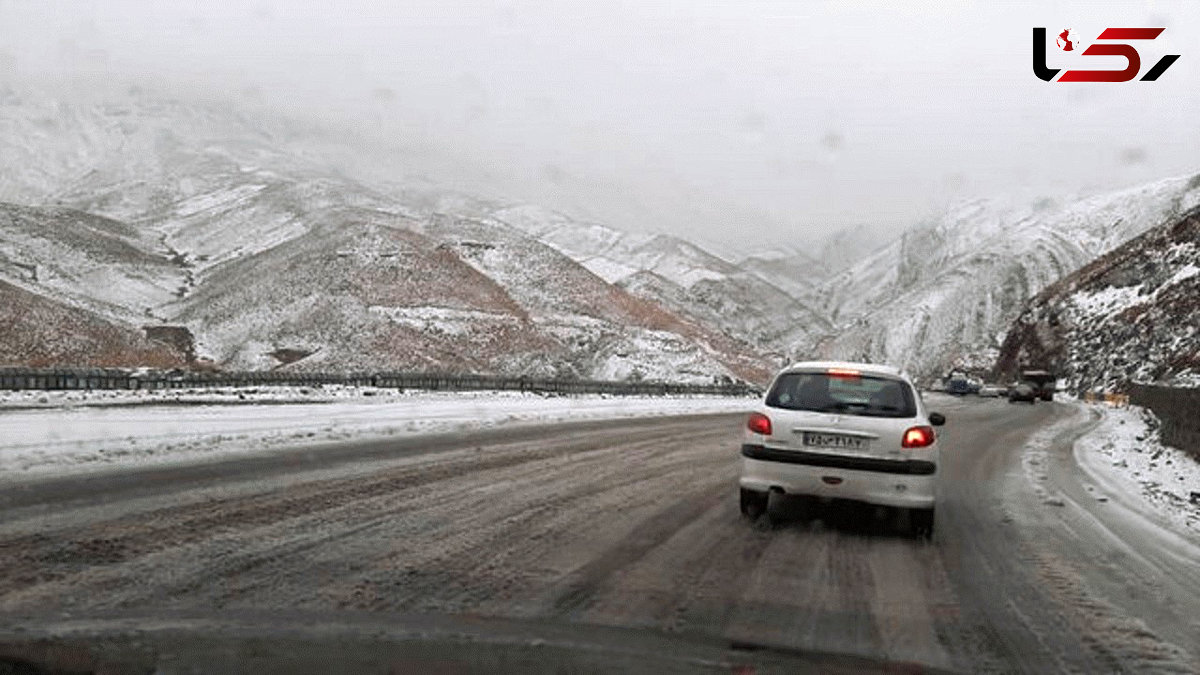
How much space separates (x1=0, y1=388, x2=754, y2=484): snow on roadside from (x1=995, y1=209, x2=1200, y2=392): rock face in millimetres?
41234

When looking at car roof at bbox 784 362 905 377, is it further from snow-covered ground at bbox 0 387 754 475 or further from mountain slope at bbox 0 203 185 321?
mountain slope at bbox 0 203 185 321

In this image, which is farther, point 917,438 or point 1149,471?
point 1149,471

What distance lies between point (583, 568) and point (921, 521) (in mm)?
3597

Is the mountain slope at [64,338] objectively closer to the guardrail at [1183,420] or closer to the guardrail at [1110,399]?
the guardrail at [1110,399]

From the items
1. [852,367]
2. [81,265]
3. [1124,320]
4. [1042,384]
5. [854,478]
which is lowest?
[1042,384]

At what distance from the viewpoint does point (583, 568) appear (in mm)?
7457

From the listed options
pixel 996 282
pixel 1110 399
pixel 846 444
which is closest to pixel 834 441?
pixel 846 444

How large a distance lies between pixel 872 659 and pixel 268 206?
495ft

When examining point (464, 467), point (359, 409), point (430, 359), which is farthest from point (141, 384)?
point (430, 359)

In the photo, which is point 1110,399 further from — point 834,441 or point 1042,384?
point 834,441

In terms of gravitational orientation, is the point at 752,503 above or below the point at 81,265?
below

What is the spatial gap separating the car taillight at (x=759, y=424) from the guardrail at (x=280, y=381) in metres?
26.6

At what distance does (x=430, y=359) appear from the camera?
79312mm

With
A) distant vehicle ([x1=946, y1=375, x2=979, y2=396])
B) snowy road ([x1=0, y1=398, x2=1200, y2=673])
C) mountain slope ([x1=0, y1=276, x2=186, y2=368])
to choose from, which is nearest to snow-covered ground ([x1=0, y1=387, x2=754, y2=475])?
snowy road ([x1=0, y1=398, x2=1200, y2=673])
